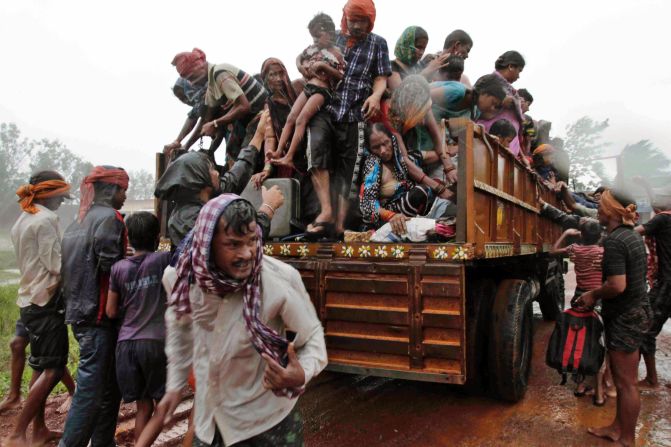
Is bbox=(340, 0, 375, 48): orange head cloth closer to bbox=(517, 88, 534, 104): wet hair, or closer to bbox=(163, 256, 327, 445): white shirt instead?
bbox=(163, 256, 327, 445): white shirt

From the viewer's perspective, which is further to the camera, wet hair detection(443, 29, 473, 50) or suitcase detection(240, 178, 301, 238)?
wet hair detection(443, 29, 473, 50)

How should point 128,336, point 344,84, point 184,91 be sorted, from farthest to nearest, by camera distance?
point 184,91 < point 344,84 < point 128,336

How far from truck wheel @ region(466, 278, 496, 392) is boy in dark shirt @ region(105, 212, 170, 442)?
207cm

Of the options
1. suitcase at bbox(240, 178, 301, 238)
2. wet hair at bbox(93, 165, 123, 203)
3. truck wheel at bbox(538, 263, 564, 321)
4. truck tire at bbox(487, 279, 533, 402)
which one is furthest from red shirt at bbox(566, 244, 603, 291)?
wet hair at bbox(93, 165, 123, 203)

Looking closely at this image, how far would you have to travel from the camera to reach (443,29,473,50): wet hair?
4957 millimetres

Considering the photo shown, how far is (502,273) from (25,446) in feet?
12.6

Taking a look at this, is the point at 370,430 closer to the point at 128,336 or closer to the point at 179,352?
the point at 128,336

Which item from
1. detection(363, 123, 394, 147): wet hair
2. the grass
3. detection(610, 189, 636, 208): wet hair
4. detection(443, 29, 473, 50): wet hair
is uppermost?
detection(443, 29, 473, 50): wet hair

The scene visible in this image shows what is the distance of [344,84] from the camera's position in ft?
12.4

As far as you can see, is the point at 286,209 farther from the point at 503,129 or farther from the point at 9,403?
the point at 9,403

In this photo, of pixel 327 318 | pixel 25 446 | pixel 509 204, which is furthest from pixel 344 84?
pixel 25 446

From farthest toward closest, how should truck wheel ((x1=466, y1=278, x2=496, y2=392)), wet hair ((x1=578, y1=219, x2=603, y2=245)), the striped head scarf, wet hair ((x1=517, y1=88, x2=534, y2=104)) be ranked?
wet hair ((x1=517, y1=88, x2=534, y2=104)), wet hair ((x1=578, y1=219, x2=603, y2=245)), truck wheel ((x1=466, y1=278, x2=496, y2=392)), the striped head scarf

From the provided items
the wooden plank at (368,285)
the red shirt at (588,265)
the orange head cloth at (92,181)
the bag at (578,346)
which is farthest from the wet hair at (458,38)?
the orange head cloth at (92,181)

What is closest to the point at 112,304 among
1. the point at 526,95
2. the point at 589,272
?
the point at 589,272
